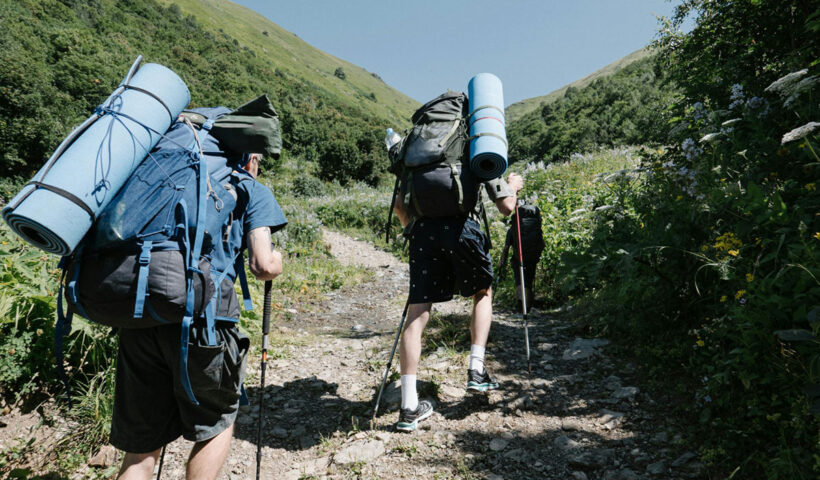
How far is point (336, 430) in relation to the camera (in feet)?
9.98

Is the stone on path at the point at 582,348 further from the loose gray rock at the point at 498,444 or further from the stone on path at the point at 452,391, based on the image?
the loose gray rock at the point at 498,444

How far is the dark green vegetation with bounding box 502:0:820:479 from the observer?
6.41 feet

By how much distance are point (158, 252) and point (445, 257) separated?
1837mm

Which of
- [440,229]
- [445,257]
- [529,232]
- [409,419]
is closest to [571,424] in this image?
[409,419]

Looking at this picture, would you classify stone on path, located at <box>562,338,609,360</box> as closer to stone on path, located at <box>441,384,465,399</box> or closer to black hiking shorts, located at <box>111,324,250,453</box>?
stone on path, located at <box>441,384,465,399</box>

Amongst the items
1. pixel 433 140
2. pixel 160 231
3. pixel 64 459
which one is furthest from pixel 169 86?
pixel 64 459

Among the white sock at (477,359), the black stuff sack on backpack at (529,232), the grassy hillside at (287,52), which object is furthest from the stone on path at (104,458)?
the grassy hillside at (287,52)

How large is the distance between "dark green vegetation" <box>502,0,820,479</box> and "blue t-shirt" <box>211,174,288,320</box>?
2238 mm

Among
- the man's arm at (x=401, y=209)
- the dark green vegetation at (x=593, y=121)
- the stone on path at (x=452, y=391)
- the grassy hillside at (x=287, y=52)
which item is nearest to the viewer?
the man's arm at (x=401, y=209)

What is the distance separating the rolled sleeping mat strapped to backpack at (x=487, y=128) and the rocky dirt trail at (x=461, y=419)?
170 centimetres

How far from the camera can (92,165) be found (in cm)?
149

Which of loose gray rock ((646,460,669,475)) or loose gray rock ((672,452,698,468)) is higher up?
loose gray rock ((672,452,698,468))

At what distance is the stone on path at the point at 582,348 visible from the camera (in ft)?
12.2

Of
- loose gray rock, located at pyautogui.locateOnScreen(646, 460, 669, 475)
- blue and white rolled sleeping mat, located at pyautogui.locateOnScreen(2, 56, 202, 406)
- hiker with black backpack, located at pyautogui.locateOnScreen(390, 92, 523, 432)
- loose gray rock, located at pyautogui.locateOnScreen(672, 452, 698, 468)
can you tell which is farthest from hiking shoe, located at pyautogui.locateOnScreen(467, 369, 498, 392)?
blue and white rolled sleeping mat, located at pyautogui.locateOnScreen(2, 56, 202, 406)
